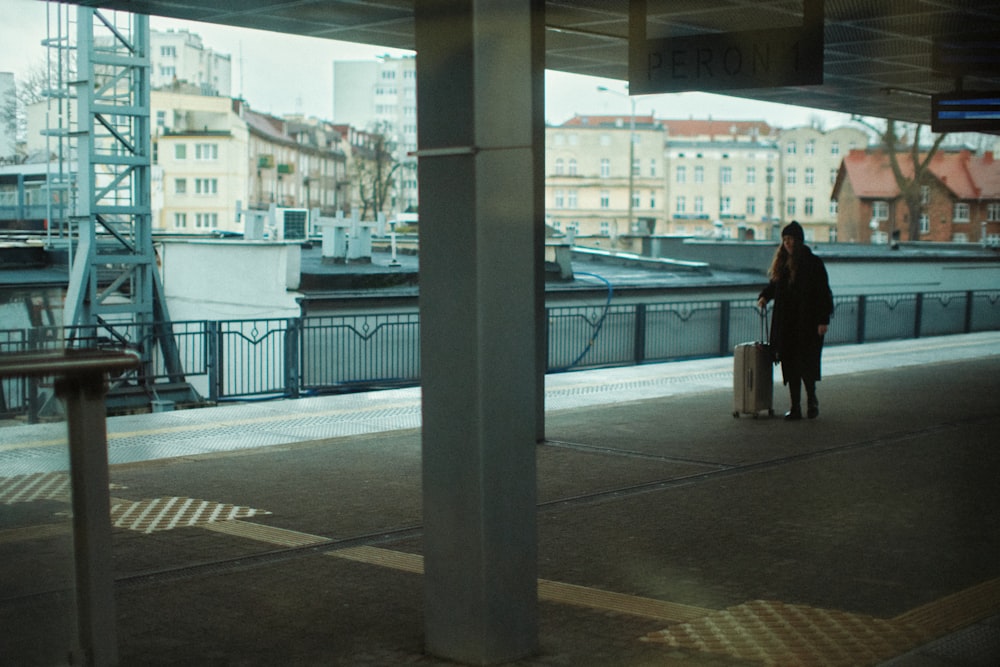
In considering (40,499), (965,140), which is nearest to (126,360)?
(40,499)

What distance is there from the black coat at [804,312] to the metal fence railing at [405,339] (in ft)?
17.5

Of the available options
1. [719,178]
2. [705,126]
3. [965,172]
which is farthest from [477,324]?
[705,126]

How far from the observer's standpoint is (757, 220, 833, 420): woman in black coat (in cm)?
1206

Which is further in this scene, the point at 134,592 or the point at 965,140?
the point at 965,140

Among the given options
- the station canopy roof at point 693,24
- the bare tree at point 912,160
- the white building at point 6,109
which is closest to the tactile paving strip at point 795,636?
the white building at point 6,109

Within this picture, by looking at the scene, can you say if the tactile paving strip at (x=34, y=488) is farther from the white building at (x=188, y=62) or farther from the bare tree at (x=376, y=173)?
the white building at (x=188, y=62)

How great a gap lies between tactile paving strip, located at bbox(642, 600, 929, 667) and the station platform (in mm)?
16

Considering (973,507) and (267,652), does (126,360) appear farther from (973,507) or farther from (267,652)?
(973,507)

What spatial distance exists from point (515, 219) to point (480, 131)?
0.38 meters

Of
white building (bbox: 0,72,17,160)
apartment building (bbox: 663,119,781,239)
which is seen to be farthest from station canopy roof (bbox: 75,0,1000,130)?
apartment building (bbox: 663,119,781,239)

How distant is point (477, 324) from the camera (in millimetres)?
4715

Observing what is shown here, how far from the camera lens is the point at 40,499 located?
152 inches

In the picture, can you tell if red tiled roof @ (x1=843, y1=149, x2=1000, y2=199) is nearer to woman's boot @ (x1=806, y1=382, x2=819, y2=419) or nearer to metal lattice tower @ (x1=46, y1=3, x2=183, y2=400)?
metal lattice tower @ (x1=46, y1=3, x2=183, y2=400)

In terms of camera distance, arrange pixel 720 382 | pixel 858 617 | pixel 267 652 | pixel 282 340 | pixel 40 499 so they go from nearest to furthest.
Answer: pixel 40 499, pixel 267 652, pixel 858 617, pixel 720 382, pixel 282 340
